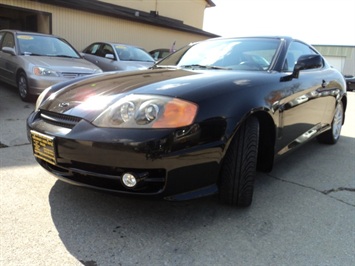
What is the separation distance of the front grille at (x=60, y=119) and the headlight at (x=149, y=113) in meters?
0.20

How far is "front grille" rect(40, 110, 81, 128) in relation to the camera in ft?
7.30

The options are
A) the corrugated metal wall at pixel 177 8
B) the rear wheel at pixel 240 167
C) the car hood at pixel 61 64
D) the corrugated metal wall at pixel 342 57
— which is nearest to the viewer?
the rear wheel at pixel 240 167

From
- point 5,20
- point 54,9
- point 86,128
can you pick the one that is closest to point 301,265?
point 86,128

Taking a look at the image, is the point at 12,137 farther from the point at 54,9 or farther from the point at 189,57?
the point at 54,9

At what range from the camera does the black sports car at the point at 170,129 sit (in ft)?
6.62

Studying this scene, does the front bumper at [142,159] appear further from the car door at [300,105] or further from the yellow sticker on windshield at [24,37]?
the yellow sticker on windshield at [24,37]

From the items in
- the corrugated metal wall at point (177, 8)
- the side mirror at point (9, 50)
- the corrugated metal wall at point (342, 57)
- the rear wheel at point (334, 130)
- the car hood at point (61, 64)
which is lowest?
the corrugated metal wall at point (342, 57)

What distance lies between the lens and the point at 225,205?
2594 mm

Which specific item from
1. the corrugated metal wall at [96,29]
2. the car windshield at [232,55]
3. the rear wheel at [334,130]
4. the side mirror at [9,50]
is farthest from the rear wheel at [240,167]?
the corrugated metal wall at [96,29]

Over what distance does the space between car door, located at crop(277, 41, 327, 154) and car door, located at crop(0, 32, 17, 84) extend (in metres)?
5.36

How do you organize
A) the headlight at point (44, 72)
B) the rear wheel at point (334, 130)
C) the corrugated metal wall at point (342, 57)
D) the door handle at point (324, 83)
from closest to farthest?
the door handle at point (324, 83) < the rear wheel at point (334, 130) < the headlight at point (44, 72) < the corrugated metal wall at point (342, 57)

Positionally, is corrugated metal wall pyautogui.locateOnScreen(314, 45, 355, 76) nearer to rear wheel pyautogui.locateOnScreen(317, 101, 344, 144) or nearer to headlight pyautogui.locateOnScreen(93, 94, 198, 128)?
rear wheel pyautogui.locateOnScreen(317, 101, 344, 144)

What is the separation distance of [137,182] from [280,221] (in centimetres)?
112

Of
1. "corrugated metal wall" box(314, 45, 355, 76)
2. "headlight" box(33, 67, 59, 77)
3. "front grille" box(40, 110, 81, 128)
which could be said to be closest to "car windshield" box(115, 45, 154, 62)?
"headlight" box(33, 67, 59, 77)
